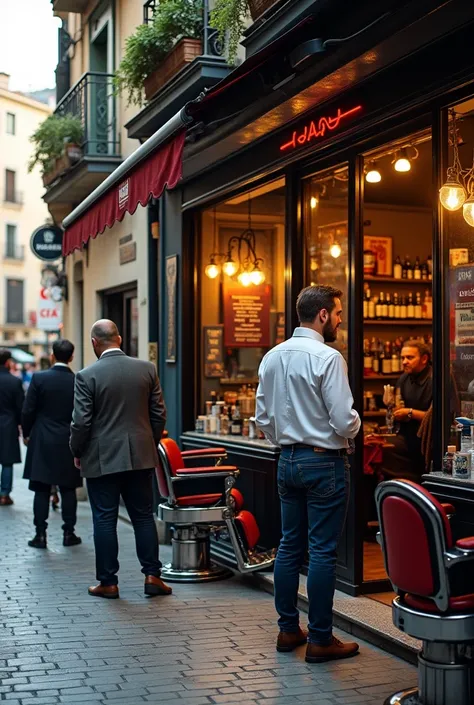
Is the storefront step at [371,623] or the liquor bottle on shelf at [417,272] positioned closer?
the storefront step at [371,623]

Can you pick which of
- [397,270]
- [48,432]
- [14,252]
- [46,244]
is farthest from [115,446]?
[14,252]

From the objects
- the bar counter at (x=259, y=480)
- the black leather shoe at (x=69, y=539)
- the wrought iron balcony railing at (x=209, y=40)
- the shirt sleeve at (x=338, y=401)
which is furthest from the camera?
the black leather shoe at (x=69, y=539)

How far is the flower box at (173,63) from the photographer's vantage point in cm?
998

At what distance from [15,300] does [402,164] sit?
52105mm

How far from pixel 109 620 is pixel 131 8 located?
30.1 ft

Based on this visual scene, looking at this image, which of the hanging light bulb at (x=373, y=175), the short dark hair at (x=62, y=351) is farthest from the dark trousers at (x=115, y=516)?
the hanging light bulb at (x=373, y=175)

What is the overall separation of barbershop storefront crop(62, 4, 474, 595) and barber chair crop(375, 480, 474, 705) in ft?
3.08

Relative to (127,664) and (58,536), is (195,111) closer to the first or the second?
(127,664)

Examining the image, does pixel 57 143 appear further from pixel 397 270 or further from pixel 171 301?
pixel 397 270

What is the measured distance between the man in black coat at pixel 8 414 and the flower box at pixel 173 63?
14.0ft

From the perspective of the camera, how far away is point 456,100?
630cm

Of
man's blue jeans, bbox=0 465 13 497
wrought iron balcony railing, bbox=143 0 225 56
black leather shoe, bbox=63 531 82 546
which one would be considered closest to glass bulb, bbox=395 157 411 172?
wrought iron balcony railing, bbox=143 0 225 56

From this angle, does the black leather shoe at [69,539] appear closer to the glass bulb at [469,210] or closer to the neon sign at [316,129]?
the neon sign at [316,129]

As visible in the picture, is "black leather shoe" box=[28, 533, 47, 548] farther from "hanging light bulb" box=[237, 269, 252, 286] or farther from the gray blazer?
"hanging light bulb" box=[237, 269, 252, 286]
